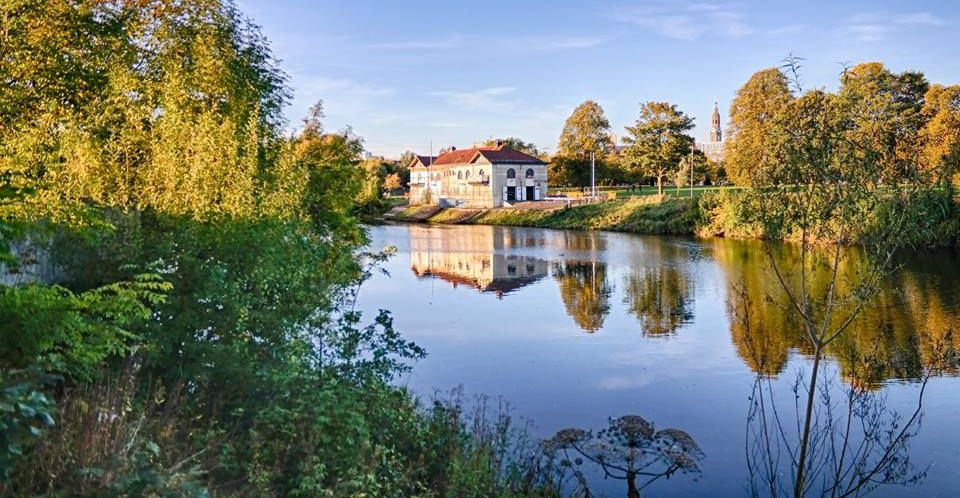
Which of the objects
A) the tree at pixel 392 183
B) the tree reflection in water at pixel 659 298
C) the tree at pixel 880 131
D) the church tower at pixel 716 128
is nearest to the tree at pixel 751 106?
the tree reflection in water at pixel 659 298

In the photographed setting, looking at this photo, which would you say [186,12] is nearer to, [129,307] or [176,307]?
[176,307]

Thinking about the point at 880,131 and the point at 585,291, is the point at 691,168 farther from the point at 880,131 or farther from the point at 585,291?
the point at 880,131

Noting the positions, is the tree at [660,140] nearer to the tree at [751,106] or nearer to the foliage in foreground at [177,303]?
the tree at [751,106]

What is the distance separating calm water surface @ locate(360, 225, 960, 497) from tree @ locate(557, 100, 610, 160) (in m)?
51.2

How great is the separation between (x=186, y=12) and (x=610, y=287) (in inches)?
700

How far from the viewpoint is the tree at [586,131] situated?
8475 centimetres

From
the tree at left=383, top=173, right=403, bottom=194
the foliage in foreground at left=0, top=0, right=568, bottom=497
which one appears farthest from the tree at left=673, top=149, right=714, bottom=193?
the foliage in foreground at left=0, top=0, right=568, bottom=497

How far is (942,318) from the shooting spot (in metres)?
19.3

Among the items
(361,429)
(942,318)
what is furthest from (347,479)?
(942,318)

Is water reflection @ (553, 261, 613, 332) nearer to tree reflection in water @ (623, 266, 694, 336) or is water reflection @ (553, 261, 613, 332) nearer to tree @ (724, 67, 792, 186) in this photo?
tree reflection in water @ (623, 266, 694, 336)

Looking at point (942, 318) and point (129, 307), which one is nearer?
point (129, 307)

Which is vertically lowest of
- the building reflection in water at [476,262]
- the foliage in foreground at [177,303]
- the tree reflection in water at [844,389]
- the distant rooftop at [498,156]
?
the tree reflection in water at [844,389]

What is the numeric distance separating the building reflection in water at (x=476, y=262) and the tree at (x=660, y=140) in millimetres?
20519

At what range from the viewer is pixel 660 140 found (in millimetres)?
68625
